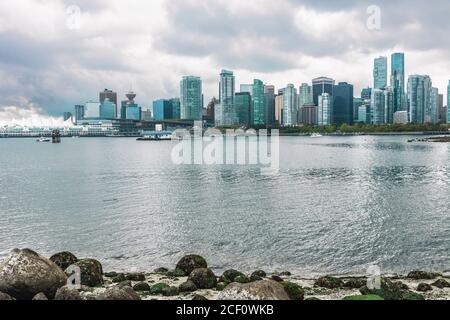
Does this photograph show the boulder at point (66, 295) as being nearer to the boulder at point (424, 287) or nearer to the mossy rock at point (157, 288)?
the mossy rock at point (157, 288)

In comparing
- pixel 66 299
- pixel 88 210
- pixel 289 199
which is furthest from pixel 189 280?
pixel 289 199

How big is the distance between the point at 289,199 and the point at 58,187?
114ft

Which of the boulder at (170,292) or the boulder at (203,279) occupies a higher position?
the boulder at (203,279)

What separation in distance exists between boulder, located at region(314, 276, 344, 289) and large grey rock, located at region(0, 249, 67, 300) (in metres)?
12.1

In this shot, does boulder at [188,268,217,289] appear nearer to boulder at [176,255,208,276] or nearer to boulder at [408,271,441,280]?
boulder at [176,255,208,276]

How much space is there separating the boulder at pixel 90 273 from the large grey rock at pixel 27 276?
2.79 m

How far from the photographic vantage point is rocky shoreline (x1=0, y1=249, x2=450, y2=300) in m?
17.4

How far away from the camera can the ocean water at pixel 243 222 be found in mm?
29469

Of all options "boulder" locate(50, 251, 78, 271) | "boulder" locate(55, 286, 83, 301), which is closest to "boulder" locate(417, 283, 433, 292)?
"boulder" locate(55, 286, 83, 301)

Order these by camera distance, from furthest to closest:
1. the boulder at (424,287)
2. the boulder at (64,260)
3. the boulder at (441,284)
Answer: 1. the boulder at (64,260)
2. the boulder at (441,284)
3. the boulder at (424,287)

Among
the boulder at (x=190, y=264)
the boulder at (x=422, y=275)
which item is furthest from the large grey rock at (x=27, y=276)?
the boulder at (x=422, y=275)

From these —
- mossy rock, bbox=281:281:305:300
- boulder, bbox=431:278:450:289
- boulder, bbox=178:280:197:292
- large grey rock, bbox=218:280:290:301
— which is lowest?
boulder, bbox=431:278:450:289
